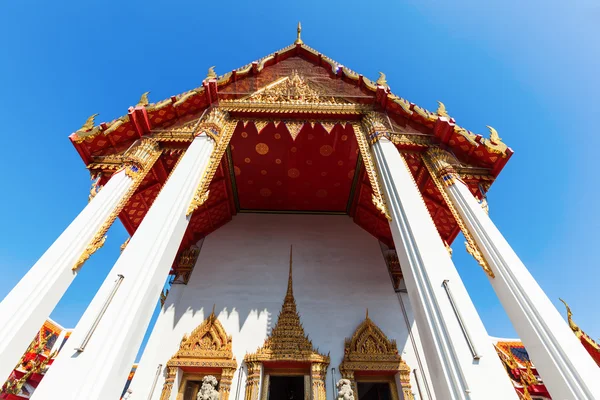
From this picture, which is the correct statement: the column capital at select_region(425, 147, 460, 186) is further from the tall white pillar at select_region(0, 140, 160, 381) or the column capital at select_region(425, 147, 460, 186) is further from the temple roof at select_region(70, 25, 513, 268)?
the tall white pillar at select_region(0, 140, 160, 381)

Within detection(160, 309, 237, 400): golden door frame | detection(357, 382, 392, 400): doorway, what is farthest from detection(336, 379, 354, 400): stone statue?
detection(160, 309, 237, 400): golden door frame

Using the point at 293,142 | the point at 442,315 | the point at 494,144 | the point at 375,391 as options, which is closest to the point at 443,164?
the point at 494,144

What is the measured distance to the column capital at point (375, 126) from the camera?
18.7ft

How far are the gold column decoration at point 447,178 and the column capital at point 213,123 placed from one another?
3.97m

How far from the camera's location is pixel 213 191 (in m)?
8.05

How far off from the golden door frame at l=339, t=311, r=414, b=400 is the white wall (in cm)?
19

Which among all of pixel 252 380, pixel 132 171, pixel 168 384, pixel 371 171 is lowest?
pixel 168 384

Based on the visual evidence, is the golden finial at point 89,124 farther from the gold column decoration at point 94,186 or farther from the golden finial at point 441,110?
the golden finial at point 441,110

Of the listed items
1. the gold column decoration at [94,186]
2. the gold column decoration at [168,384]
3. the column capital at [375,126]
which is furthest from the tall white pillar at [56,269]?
the column capital at [375,126]

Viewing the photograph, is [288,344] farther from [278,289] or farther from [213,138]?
[213,138]

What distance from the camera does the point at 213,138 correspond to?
18.5ft

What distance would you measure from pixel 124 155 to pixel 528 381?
9.31 m

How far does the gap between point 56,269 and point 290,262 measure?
200 inches

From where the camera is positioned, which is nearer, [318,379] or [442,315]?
[442,315]
